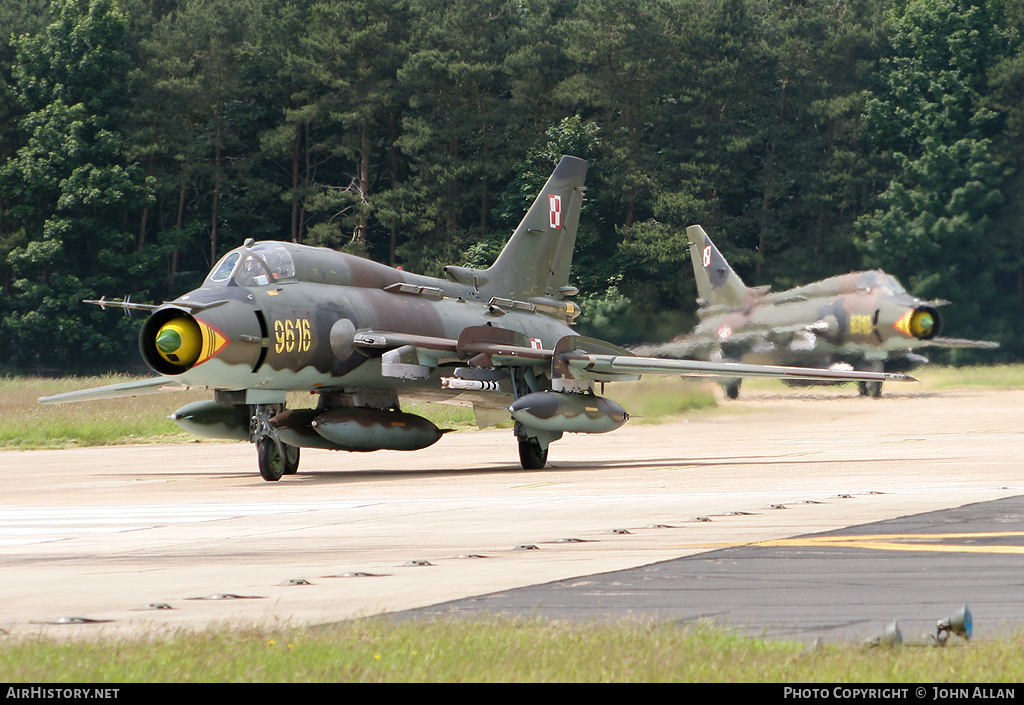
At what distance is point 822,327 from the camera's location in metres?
39.0

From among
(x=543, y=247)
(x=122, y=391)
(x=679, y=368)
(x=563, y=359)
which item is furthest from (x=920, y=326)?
(x=122, y=391)

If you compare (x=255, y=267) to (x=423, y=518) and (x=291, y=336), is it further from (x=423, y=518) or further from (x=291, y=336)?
(x=423, y=518)

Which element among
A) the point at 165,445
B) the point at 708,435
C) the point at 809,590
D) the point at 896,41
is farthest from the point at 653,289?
the point at 809,590

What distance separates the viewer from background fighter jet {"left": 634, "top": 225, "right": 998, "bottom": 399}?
3772 cm

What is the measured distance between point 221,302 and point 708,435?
14305 millimetres

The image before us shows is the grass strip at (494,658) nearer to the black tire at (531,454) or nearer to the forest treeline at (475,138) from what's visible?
the black tire at (531,454)

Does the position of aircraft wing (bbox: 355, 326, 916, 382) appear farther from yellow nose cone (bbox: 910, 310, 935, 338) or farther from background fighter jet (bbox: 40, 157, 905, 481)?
yellow nose cone (bbox: 910, 310, 935, 338)

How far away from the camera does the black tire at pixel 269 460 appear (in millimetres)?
18156

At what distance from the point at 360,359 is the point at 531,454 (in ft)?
11.2

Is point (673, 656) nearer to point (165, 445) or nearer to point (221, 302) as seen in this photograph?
point (221, 302)

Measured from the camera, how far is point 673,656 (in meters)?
5.71

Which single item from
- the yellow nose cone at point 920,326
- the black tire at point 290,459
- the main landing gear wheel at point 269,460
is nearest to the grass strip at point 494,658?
the main landing gear wheel at point 269,460

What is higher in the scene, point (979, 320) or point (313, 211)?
point (313, 211)

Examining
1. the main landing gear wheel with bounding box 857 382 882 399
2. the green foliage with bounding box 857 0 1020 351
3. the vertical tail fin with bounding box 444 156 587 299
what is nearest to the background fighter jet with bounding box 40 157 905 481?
the vertical tail fin with bounding box 444 156 587 299
